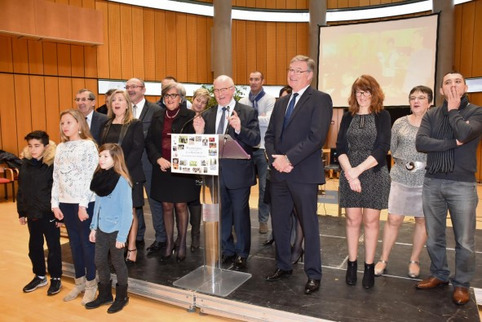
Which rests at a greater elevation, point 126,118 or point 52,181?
point 126,118

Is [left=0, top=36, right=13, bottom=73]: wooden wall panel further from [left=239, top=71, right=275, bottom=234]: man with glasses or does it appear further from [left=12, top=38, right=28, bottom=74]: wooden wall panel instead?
[left=239, top=71, right=275, bottom=234]: man with glasses

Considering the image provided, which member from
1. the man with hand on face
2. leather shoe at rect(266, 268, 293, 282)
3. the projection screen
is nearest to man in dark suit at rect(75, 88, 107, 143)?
leather shoe at rect(266, 268, 293, 282)

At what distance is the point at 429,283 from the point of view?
2975mm

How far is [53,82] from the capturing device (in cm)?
856

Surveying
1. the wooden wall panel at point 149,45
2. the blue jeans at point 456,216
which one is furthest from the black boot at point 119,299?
the wooden wall panel at point 149,45

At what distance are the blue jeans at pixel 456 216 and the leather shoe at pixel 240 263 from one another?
4.95 ft

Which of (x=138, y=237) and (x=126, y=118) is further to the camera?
(x=138, y=237)

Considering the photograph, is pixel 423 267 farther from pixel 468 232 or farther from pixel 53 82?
pixel 53 82

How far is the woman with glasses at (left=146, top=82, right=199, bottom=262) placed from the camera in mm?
3500

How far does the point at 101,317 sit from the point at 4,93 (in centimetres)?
663

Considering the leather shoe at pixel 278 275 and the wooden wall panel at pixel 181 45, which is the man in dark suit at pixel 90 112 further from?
the wooden wall panel at pixel 181 45

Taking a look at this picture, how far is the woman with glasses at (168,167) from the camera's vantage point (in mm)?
3500

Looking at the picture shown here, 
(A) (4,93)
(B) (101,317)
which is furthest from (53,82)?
(B) (101,317)

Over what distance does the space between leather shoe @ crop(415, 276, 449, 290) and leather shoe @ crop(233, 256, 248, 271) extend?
138 centimetres
